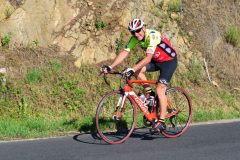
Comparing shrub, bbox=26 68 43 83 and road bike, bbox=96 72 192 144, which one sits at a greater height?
shrub, bbox=26 68 43 83

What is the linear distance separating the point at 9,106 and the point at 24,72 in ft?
3.65

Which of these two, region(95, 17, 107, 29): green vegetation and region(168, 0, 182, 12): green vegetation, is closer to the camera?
region(95, 17, 107, 29): green vegetation

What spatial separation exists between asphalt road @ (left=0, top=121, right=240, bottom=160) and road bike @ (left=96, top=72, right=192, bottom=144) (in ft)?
0.59

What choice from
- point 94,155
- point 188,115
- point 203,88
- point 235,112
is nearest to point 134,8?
point 203,88

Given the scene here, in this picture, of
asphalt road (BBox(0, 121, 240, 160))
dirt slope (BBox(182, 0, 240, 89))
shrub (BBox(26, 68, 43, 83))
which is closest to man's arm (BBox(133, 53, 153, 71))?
asphalt road (BBox(0, 121, 240, 160))

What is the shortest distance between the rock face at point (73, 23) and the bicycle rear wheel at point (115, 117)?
3.02 metres

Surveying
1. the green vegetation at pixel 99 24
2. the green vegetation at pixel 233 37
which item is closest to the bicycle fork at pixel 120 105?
→ the green vegetation at pixel 99 24

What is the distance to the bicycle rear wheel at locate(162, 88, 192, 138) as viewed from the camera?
9.61m

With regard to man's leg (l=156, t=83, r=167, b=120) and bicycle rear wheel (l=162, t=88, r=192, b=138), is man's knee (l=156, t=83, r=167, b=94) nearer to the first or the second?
man's leg (l=156, t=83, r=167, b=120)

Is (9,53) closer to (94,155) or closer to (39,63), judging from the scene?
(39,63)

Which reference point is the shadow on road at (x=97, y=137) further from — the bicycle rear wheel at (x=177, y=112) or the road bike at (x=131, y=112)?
the bicycle rear wheel at (x=177, y=112)

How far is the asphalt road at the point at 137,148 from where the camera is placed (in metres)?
8.02

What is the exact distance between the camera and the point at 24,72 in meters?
12.0

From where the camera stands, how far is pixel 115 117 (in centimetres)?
901
